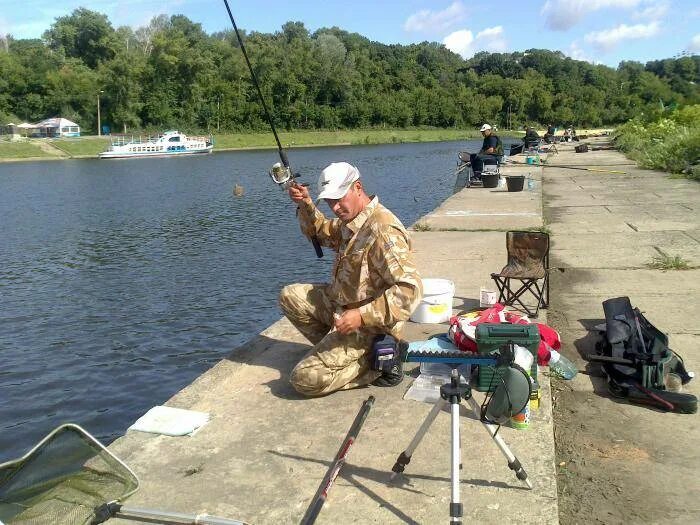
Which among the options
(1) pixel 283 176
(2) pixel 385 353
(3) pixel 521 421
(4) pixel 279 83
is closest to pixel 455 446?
(3) pixel 521 421

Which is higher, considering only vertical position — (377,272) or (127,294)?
(377,272)

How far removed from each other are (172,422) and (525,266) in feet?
12.1

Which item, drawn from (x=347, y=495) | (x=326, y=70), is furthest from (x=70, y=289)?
(x=326, y=70)

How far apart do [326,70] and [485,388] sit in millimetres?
104257

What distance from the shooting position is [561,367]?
486 cm

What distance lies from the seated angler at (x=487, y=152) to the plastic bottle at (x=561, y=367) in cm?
1431

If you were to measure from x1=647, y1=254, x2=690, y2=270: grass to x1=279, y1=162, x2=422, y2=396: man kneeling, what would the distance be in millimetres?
4675

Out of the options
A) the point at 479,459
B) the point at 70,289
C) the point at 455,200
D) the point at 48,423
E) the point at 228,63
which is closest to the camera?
the point at 479,459

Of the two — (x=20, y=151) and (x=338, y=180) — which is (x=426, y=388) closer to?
(x=338, y=180)

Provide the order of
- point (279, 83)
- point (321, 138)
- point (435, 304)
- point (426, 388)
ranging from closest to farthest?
point (426, 388), point (435, 304), point (321, 138), point (279, 83)

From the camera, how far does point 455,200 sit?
15492mm

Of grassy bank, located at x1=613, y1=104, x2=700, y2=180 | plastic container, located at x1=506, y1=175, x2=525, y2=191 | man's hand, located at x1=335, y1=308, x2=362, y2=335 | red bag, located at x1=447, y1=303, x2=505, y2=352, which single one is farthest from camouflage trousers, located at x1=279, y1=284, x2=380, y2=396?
grassy bank, located at x1=613, y1=104, x2=700, y2=180

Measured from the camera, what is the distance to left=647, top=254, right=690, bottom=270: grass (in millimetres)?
7930

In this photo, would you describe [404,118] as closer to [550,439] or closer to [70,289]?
[70,289]
